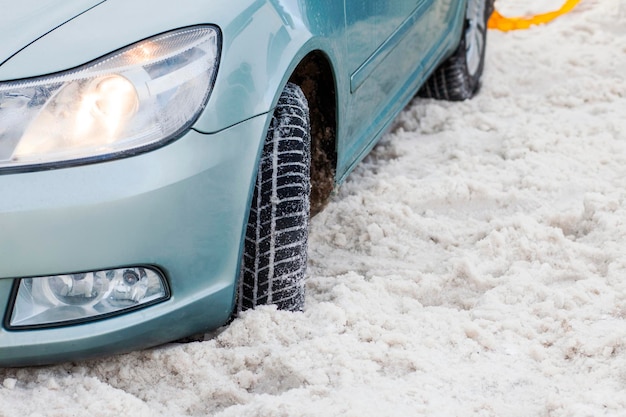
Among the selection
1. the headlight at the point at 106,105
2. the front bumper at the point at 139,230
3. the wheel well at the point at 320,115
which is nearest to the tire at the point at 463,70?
the wheel well at the point at 320,115

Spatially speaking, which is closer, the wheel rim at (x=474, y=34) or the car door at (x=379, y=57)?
the car door at (x=379, y=57)

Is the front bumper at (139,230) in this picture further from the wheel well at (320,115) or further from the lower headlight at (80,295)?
the wheel well at (320,115)

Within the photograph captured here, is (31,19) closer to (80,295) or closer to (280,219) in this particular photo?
(80,295)

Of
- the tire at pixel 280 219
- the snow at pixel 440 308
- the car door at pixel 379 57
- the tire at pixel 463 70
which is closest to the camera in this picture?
the snow at pixel 440 308

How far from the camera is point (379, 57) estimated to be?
10.1 feet

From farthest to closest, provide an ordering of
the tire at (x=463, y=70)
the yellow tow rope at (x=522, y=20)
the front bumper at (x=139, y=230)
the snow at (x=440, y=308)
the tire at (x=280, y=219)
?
the yellow tow rope at (x=522, y=20), the tire at (x=463, y=70), the tire at (x=280, y=219), the snow at (x=440, y=308), the front bumper at (x=139, y=230)

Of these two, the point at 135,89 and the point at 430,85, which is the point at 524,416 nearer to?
the point at 135,89

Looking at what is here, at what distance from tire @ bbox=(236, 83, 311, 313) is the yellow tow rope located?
11.3 ft

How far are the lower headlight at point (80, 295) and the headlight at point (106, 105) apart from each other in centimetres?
27

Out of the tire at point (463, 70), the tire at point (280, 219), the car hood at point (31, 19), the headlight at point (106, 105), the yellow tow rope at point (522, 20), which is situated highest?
the car hood at point (31, 19)

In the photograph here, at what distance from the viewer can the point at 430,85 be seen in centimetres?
450

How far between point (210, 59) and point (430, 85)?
2.52 meters

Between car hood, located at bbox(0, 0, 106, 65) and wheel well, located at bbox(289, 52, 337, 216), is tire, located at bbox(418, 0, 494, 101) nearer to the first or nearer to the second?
wheel well, located at bbox(289, 52, 337, 216)

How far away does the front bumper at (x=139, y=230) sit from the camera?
6.49 ft
